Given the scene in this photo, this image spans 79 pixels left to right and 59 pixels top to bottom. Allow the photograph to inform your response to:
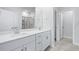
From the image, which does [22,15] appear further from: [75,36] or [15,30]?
[75,36]

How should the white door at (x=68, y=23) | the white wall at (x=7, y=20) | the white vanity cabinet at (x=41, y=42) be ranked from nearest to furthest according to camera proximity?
the white wall at (x=7, y=20)
the white vanity cabinet at (x=41, y=42)
the white door at (x=68, y=23)

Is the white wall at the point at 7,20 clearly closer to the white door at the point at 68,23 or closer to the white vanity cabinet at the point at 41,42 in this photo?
the white vanity cabinet at the point at 41,42

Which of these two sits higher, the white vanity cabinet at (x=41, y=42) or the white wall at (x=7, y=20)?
the white wall at (x=7, y=20)

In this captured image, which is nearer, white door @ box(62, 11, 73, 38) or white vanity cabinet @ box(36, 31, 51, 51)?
white vanity cabinet @ box(36, 31, 51, 51)

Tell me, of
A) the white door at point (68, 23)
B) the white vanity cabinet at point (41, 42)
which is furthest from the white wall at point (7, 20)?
the white door at point (68, 23)

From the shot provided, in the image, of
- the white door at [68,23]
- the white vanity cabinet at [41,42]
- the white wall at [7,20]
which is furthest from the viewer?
the white door at [68,23]

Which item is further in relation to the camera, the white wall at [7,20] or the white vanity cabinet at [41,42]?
the white vanity cabinet at [41,42]

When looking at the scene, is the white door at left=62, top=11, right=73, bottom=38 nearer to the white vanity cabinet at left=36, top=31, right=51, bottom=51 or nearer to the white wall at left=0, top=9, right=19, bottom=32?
the white vanity cabinet at left=36, top=31, right=51, bottom=51

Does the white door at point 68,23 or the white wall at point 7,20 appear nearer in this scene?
the white wall at point 7,20

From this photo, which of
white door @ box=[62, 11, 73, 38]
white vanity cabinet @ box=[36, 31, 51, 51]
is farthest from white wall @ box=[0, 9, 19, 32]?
white door @ box=[62, 11, 73, 38]

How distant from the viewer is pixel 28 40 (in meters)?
1.38

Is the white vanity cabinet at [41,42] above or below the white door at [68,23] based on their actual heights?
below
